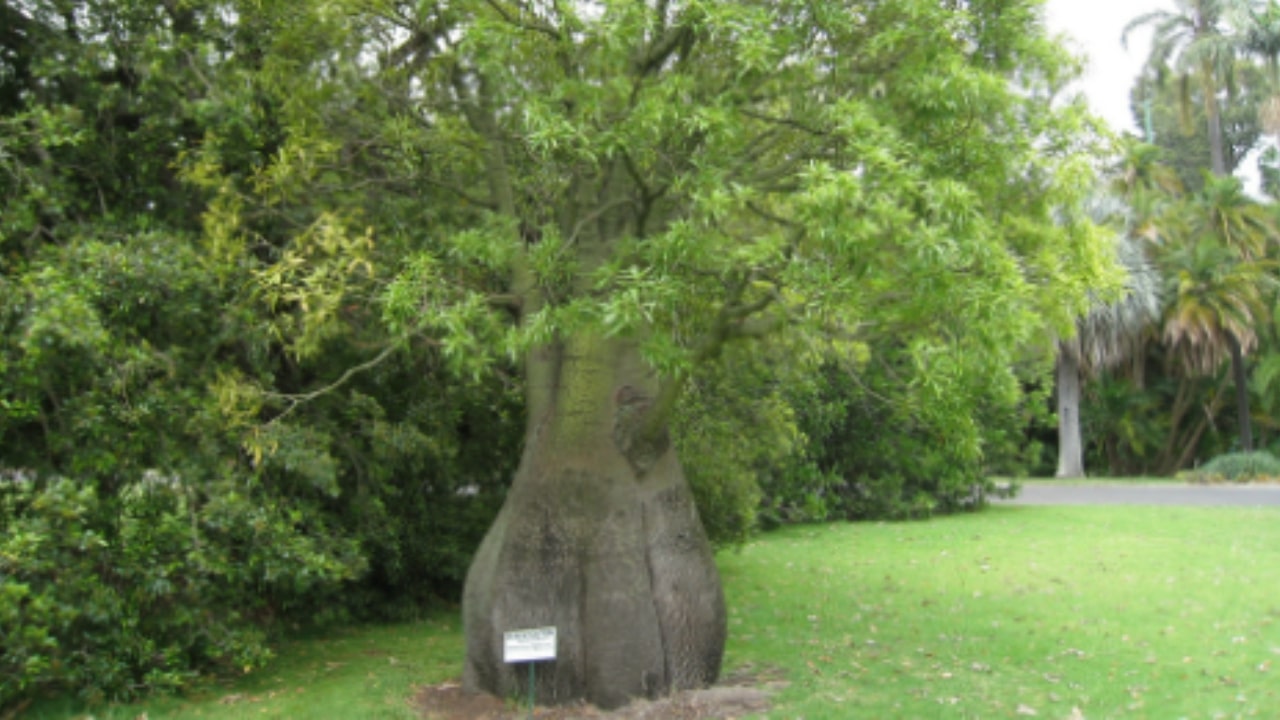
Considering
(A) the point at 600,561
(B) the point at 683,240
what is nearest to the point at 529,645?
(A) the point at 600,561

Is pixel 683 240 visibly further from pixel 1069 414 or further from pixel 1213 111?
pixel 1213 111

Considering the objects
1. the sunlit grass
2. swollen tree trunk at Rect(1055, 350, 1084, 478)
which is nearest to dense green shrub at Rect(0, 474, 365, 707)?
the sunlit grass

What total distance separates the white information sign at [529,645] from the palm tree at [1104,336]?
23.1 meters

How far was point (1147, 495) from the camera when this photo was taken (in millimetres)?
22828

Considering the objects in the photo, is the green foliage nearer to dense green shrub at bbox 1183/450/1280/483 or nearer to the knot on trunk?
dense green shrub at bbox 1183/450/1280/483

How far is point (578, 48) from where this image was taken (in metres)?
6.98

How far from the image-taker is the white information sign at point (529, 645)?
279 inches

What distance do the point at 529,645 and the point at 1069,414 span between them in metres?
26.1

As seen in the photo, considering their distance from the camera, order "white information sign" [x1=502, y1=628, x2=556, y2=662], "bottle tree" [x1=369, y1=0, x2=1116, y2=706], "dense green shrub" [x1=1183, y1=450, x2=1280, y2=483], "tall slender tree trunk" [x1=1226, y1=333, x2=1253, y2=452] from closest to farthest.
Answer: "bottle tree" [x1=369, y1=0, x2=1116, y2=706] < "white information sign" [x1=502, y1=628, x2=556, y2=662] < "dense green shrub" [x1=1183, y1=450, x2=1280, y2=483] < "tall slender tree trunk" [x1=1226, y1=333, x2=1253, y2=452]

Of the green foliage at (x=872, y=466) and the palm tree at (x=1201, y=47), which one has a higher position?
the palm tree at (x=1201, y=47)

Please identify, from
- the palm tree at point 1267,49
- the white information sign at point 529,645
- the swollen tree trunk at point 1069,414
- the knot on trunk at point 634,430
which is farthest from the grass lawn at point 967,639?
the palm tree at point 1267,49

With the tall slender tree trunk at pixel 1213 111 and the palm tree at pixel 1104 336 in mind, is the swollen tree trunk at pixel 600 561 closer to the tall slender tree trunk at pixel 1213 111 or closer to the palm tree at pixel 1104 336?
the palm tree at pixel 1104 336

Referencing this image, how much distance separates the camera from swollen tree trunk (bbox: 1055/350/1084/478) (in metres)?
29.7

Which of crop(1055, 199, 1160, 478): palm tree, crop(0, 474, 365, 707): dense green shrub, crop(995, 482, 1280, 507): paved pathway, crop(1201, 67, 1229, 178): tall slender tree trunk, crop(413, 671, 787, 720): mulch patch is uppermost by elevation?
crop(1201, 67, 1229, 178): tall slender tree trunk
